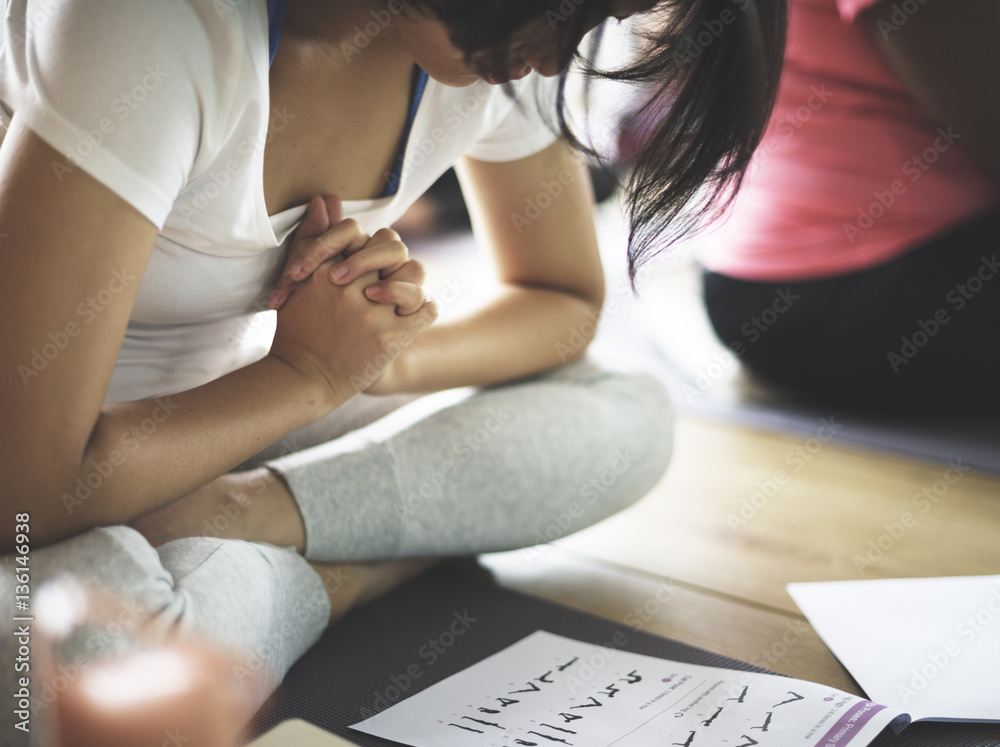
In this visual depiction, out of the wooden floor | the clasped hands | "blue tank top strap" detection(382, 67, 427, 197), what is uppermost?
"blue tank top strap" detection(382, 67, 427, 197)

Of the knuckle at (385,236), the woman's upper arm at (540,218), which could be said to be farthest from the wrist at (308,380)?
the woman's upper arm at (540,218)

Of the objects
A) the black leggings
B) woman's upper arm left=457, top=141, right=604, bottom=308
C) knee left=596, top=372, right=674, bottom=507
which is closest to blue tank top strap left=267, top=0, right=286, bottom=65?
woman's upper arm left=457, top=141, right=604, bottom=308

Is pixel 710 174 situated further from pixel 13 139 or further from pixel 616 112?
pixel 13 139

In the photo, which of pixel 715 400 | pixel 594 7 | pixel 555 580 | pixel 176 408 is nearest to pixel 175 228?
pixel 176 408

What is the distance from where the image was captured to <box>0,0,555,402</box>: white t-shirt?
531 mm

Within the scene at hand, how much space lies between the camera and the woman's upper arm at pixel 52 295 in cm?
53

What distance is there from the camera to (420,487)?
80 centimetres

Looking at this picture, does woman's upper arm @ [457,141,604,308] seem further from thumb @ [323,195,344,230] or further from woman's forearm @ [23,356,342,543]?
woman's forearm @ [23,356,342,543]

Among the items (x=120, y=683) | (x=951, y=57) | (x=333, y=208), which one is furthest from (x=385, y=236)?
(x=951, y=57)

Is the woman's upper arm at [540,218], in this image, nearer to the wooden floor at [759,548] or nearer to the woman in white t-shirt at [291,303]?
the woman in white t-shirt at [291,303]

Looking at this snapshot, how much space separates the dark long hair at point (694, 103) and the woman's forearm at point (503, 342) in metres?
0.19

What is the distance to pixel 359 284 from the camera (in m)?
0.72

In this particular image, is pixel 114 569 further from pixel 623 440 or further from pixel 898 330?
pixel 898 330

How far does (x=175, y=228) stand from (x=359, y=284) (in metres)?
0.14
